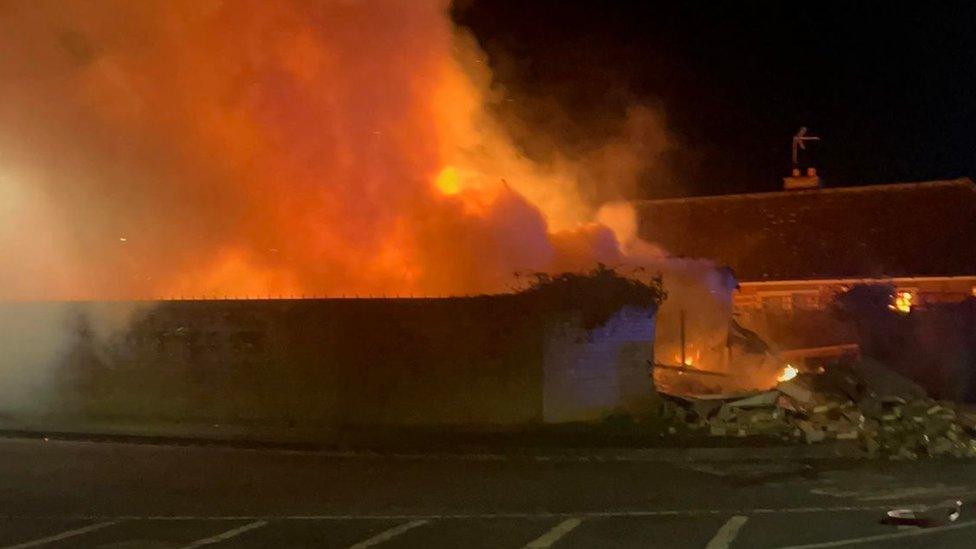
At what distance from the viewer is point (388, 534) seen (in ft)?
28.7

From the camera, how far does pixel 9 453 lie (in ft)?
46.2

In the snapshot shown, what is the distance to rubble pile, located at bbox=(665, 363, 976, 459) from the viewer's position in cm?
1435

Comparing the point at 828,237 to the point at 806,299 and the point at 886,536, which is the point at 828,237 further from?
the point at 886,536

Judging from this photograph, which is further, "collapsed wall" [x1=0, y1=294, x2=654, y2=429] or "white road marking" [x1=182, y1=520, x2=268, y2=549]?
"collapsed wall" [x1=0, y1=294, x2=654, y2=429]

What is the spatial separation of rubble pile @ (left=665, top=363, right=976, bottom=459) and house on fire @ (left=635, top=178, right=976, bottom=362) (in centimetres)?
1044

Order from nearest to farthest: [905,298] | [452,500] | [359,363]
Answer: [452,500]
[359,363]
[905,298]

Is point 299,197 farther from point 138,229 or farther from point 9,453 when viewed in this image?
point 9,453

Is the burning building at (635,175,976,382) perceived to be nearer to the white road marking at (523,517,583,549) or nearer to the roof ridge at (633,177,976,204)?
the roof ridge at (633,177,976,204)

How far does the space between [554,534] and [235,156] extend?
1420cm

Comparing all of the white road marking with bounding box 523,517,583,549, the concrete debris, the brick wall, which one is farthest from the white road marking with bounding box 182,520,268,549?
the brick wall

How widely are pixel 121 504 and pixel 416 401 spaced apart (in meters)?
6.33

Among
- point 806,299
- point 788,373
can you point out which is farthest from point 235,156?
point 806,299

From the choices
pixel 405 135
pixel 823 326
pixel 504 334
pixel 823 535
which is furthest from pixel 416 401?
pixel 823 326

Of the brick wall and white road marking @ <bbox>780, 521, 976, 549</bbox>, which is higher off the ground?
the brick wall
